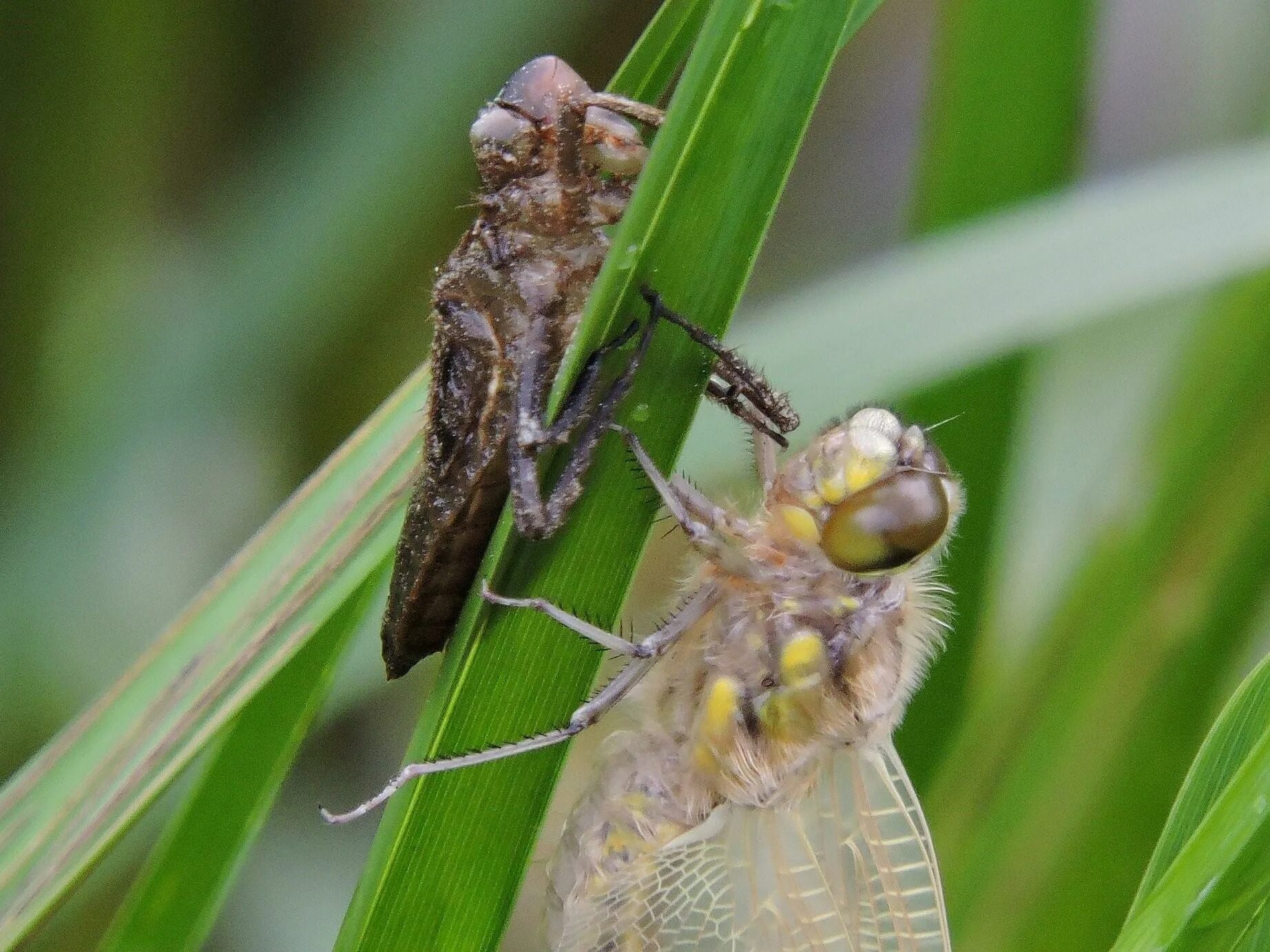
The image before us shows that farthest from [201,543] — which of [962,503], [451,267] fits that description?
[962,503]

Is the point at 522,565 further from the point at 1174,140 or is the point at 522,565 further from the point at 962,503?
the point at 1174,140

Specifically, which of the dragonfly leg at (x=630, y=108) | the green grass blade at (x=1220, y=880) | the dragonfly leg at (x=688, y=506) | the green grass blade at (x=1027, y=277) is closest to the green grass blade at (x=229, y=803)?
the dragonfly leg at (x=688, y=506)

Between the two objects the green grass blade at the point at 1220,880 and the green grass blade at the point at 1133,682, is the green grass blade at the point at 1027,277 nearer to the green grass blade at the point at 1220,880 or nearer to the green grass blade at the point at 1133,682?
the green grass blade at the point at 1133,682

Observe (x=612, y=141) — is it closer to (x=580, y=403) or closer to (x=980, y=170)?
(x=580, y=403)

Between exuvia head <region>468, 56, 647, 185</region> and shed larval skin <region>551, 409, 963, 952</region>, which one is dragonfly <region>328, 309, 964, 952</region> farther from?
exuvia head <region>468, 56, 647, 185</region>

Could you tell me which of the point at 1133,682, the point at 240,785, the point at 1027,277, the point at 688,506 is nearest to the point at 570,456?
the point at 688,506

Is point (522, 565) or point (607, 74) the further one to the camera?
point (607, 74)

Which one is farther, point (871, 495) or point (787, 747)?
point (787, 747)
